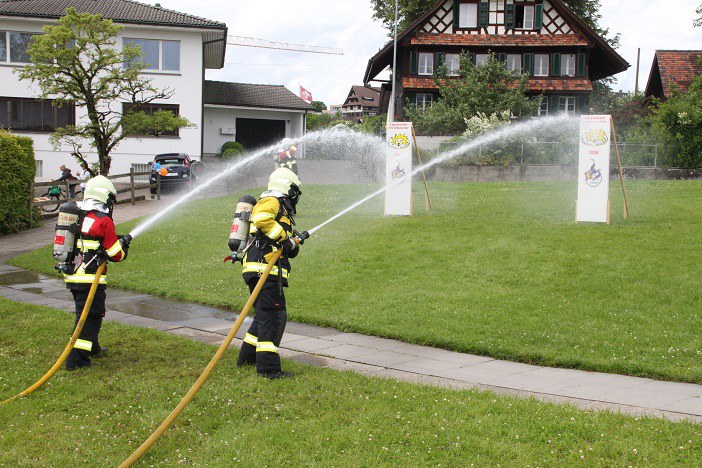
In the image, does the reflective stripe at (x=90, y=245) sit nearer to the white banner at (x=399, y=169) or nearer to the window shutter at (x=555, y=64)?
the white banner at (x=399, y=169)

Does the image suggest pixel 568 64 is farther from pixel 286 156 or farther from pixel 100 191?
pixel 100 191

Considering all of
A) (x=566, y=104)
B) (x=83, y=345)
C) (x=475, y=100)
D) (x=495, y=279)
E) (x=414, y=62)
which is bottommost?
(x=83, y=345)

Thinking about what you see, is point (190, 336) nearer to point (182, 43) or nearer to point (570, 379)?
point (570, 379)

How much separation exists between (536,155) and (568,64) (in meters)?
18.2

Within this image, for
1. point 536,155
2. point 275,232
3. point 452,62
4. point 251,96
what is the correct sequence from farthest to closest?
point 251,96 → point 452,62 → point 536,155 → point 275,232

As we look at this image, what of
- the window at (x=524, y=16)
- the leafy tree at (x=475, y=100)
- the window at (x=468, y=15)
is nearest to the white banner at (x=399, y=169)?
the leafy tree at (x=475, y=100)

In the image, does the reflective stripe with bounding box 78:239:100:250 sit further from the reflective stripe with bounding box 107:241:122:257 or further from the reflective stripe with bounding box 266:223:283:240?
the reflective stripe with bounding box 266:223:283:240

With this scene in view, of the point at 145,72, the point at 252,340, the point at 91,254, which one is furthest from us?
the point at 145,72

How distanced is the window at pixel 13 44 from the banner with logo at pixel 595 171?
102 ft

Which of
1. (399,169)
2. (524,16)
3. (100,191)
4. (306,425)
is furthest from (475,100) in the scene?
(306,425)

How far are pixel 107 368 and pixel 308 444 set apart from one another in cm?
322

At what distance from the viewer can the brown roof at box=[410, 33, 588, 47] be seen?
4422 centimetres

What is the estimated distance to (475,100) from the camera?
126 feet

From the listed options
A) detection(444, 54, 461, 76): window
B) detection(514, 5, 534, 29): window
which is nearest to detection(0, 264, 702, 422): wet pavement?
detection(444, 54, 461, 76): window
